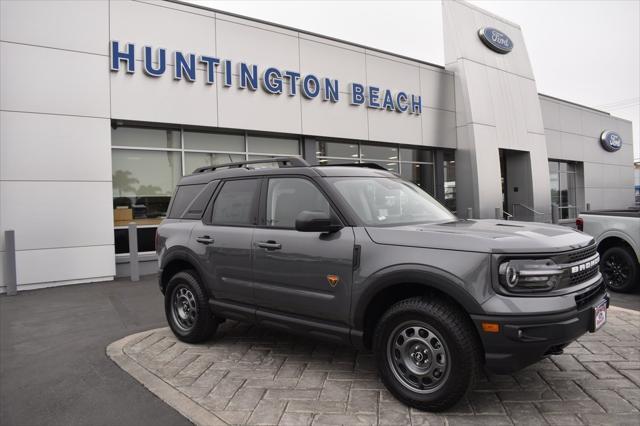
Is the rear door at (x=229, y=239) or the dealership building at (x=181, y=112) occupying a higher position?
the dealership building at (x=181, y=112)

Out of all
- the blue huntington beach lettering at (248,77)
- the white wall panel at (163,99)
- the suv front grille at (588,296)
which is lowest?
the suv front grille at (588,296)

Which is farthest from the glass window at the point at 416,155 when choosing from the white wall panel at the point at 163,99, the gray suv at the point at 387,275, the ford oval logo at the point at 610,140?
the ford oval logo at the point at 610,140

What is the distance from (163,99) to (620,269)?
9659 millimetres

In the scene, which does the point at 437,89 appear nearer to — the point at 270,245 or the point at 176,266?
the point at 176,266

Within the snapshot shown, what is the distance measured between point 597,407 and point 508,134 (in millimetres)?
16204

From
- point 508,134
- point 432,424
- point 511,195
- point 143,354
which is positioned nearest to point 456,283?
point 432,424

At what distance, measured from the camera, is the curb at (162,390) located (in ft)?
10.3

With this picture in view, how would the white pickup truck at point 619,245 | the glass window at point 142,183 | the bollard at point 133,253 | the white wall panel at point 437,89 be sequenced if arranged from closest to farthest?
the white pickup truck at point 619,245 < the bollard at point 133,253 < the glass window at point 142,183 < the white wall panel at point 437,89

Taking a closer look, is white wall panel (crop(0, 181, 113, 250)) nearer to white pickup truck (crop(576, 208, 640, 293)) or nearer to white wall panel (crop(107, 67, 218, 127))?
white wall panel (crop(107, 67, 218, 127))

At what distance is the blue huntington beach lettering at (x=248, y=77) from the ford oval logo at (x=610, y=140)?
658 inches

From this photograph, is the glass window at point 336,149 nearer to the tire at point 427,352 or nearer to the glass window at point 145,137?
the glass window at point 145,137

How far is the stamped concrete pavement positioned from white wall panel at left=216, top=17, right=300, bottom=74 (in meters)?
8.47

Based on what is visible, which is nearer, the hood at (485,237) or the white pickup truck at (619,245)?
the hood at (485,237)

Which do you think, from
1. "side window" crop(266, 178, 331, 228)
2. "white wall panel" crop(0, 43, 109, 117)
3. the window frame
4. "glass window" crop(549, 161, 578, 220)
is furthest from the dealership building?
"side window" crop(266, 178, 331, 228)
